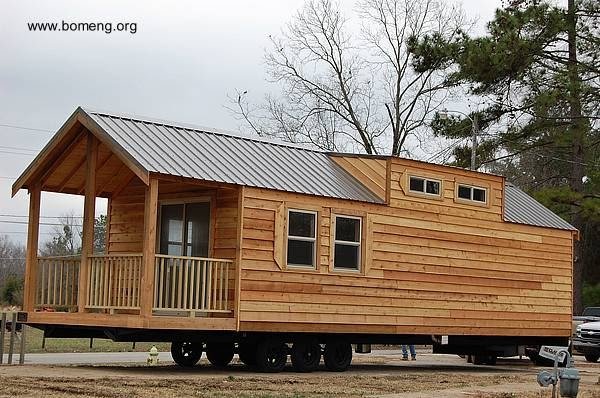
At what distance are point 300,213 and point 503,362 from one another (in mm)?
10704

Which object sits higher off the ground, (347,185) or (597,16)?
(597,16)

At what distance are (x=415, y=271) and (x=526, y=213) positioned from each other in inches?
197

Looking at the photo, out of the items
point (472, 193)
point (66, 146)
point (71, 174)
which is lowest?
point (71, 174)

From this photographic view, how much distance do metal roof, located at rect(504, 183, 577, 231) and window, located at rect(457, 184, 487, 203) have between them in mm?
964

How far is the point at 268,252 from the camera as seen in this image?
18000 mm

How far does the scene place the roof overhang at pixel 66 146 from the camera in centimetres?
1656

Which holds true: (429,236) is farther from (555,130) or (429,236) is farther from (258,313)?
(555,130)

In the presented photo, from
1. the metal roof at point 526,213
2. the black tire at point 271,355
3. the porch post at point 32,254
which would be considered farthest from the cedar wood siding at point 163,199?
the metal roof at point 526,213

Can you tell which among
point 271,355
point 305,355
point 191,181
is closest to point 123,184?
point 191,181

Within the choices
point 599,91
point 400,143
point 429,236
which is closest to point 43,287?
point 429,236

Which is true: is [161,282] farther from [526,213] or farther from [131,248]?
[526,213]

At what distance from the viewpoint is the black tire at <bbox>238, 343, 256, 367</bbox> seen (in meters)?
19.0

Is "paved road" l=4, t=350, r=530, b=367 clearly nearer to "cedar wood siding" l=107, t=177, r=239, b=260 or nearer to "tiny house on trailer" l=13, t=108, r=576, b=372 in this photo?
"tiny house on trailer" l=13, t=108, r=576, b=372

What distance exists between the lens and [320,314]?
18844 mm
